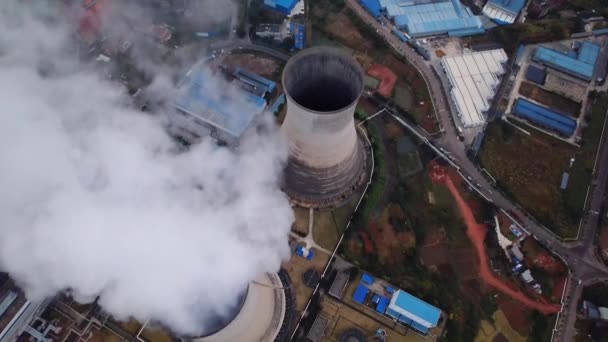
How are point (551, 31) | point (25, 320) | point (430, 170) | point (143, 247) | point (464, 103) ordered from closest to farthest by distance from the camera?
point (143, 247) < point (25, 320) < point (430, 170) < point (464, 103) < point (551, 31)

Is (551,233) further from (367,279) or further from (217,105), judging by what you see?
(217,105)

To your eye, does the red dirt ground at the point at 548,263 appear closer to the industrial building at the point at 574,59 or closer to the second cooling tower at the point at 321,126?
the second cooling tower at the point at 321,126

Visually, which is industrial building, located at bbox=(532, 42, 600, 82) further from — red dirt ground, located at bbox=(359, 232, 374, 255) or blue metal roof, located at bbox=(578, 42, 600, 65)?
red dirt ground, located at bbox=(359, 232, 374, 255)

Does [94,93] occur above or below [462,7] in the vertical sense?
below

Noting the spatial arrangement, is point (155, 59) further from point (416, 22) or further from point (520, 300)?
point (520, 300)

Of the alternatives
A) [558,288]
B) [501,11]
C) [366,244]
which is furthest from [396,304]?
[501,11]

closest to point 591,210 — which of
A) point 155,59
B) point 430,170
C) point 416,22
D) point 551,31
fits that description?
point 430,170

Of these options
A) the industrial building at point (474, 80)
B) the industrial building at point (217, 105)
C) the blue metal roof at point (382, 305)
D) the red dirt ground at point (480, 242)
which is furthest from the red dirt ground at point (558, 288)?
the industrial building at point (217, 105)
